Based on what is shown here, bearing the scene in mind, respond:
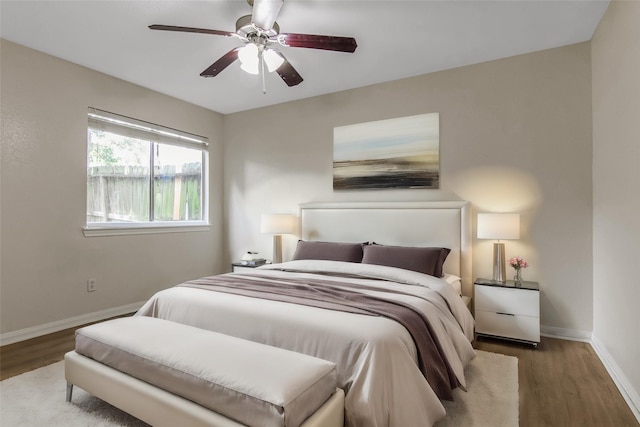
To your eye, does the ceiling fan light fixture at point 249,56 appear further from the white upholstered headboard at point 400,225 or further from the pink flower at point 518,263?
the pink flower at point 518,263

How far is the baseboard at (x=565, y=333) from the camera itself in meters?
2.95

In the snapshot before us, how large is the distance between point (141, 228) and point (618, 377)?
4.52 m

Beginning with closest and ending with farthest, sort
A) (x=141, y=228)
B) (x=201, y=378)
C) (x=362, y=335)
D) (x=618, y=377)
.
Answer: (x=201, y=378) → (x=362, y=335) → (x=618, y=377) → (x=141, y=228)

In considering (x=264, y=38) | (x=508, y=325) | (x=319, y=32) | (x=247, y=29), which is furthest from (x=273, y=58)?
(x=508, y=325)

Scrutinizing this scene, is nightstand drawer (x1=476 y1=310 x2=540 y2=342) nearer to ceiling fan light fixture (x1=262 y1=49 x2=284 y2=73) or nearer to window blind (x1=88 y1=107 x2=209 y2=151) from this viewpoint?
ceiling fan light fixture (x1=262 y1=49 x2=284 y2=73)

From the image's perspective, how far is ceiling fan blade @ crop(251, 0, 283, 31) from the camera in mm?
1887

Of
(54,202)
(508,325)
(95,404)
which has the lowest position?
(95,404)

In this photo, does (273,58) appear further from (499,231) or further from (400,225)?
(499,231)

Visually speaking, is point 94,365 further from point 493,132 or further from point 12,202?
point 493,132

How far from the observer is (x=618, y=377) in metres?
2.23

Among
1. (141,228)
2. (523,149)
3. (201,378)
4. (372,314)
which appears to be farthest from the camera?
(141,228)

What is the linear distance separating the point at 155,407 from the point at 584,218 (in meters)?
3.47

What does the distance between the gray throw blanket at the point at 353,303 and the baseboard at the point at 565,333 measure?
1757 mm

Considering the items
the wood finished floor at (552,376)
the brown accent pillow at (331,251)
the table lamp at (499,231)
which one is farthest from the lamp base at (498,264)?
the brown accent pillow at (331,251)
